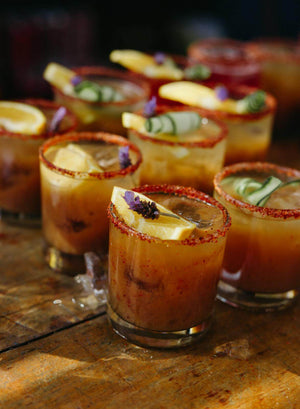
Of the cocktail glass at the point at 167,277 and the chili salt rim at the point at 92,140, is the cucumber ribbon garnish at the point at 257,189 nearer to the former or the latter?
the cocktail glass at the point at 167,277

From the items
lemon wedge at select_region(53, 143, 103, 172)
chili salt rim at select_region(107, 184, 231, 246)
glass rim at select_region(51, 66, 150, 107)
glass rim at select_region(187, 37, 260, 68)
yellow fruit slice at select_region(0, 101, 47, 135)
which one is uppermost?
glass rim at select_region(187, 37, 260, 68)

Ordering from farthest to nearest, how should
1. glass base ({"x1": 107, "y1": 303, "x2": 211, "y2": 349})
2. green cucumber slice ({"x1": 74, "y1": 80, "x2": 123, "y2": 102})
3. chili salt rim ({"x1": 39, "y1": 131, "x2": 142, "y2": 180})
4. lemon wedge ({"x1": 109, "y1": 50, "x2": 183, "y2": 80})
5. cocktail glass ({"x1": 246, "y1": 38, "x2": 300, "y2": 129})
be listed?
cocktail glass ({"x1": 246, "y1": 38, "x2": 300, "y2": 129}) < lemon wedge ({"x1": 109, "y1": 50, "x2": 183, "y2": 80}) < green cucumber slice ({"x1": 74, "y1": 80, "x2": 123, "y2": 102}) < chili salt rim ({"x1": 39, "y1": 131, "x2": 142, "y2": 180}) < glass base ({"x1": 107, "y1": 303, "x2": 211, "y2": 349})

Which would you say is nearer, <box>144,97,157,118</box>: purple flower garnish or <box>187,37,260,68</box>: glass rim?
<box>144,97,157,118</box>: purple flower garnish

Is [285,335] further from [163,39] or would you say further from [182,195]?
[163,39]

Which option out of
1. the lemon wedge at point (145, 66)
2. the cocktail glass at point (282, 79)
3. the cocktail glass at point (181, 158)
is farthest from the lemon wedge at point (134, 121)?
the cocktail glass at point (282, 79)

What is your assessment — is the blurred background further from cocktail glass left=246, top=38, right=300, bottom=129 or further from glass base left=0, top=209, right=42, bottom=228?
glass base left=0, top=209, right=42, bottom=228

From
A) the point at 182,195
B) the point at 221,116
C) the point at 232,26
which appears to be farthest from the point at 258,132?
the point at 232,26

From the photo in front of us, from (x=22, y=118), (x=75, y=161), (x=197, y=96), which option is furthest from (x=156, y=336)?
(x=197, y=96)

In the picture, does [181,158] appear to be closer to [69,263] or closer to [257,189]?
[257,189]

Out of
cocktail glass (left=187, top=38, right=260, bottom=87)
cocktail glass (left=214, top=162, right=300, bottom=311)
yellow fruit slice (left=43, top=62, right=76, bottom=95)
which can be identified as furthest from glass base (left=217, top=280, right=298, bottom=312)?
cocktail glass (left=187, top=38, right=260, bottom=87)
